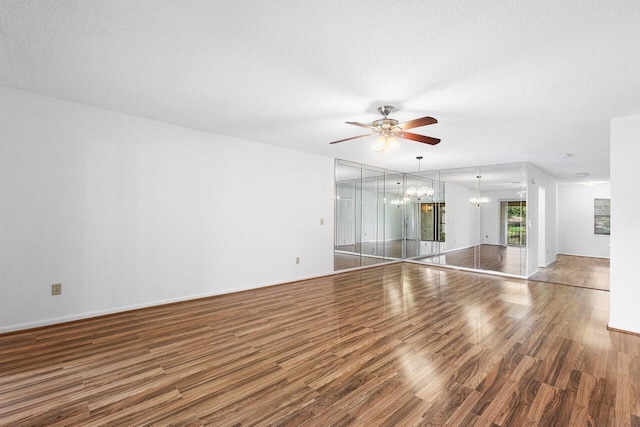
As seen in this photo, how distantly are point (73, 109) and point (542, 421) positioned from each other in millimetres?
5563

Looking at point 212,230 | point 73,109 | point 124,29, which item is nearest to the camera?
point 124,29

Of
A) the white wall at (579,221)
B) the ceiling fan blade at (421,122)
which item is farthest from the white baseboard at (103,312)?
the white wall at (579,221)

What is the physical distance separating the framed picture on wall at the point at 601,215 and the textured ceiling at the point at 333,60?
745 centimetres

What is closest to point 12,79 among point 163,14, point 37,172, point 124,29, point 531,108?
point 37,172

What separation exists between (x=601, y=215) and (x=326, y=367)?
11.7m

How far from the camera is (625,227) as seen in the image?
11.3 feet

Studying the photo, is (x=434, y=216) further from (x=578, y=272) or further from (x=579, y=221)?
(x=579, y=221)

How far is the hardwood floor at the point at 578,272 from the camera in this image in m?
5.95

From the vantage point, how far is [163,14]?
1897mm

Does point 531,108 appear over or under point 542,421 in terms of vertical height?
over

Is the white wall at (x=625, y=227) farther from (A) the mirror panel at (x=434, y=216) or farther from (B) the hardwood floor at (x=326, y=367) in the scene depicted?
(A) the mirror panel at (x=434, y=216)

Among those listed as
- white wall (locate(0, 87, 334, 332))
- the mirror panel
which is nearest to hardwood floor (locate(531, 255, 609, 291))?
the mirror panel

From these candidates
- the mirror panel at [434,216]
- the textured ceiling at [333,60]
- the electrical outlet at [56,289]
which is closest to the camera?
the textured ceiling at [333,60]

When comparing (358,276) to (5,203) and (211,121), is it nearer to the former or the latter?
(211,121)
